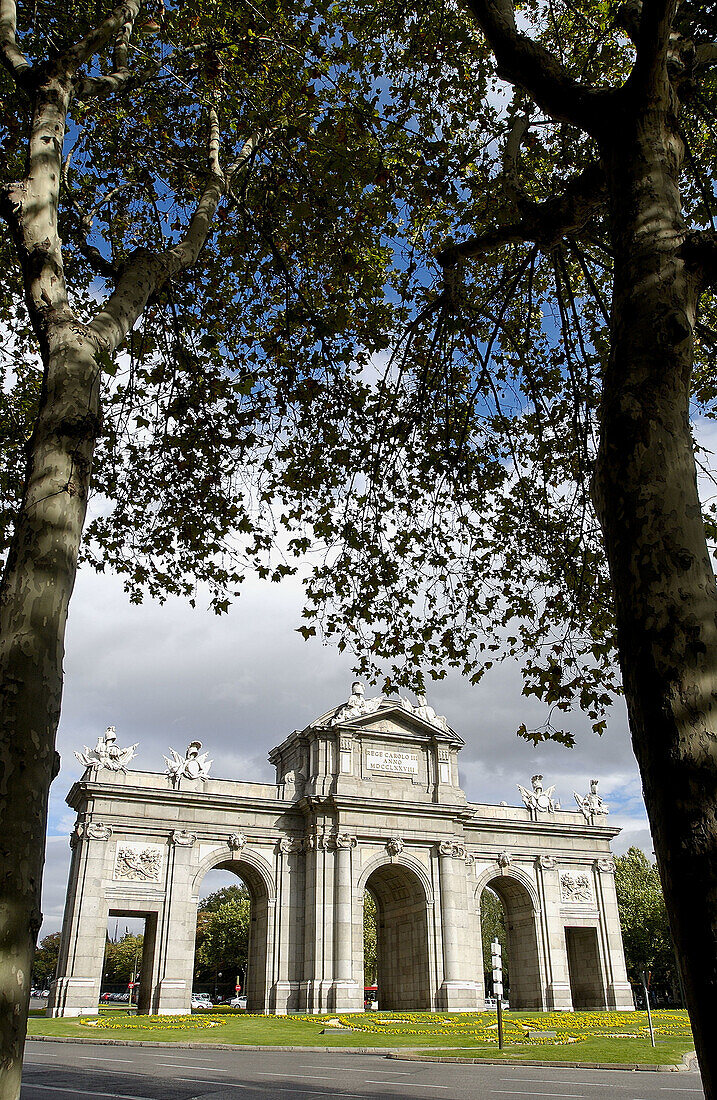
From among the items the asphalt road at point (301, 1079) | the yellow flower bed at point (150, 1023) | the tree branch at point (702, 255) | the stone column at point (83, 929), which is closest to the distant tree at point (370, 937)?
the stone column at point (83, 929)

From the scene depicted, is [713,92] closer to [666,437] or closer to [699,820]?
[666,437]

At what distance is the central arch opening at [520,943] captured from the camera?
38.2 m

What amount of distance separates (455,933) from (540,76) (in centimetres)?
3617

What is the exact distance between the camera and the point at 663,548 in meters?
4.41

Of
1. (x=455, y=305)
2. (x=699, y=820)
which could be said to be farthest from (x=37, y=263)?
(x=699, y=820)

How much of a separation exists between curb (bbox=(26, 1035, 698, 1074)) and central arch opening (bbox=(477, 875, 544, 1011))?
65.9ft

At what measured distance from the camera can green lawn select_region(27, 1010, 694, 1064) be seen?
17.5 metres

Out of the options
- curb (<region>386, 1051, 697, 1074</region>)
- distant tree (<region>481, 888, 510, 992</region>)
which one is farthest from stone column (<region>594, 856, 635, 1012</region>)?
distant tree (<region>481, 888, 510, 992</region>)

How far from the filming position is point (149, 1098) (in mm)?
10242

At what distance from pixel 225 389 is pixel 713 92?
7403 millimetres

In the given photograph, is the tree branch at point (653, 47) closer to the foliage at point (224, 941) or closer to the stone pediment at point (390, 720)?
the stone pediment at point (390, 720)

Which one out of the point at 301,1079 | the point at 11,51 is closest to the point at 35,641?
the point at 11,51

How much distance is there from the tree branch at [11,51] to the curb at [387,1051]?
17954 millimetres

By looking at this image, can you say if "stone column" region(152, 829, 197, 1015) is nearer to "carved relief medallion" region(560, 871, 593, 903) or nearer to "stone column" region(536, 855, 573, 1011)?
"stone column" region(536, 855, 573, 1011)
